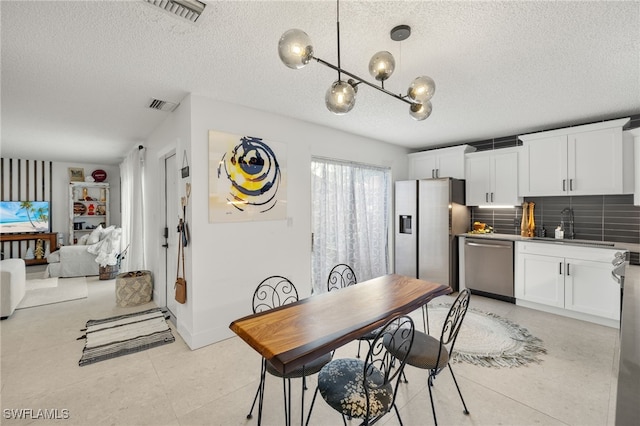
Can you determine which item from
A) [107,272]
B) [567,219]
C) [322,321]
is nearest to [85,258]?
[107,272]

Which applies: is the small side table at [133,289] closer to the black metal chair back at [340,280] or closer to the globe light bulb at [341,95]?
the black metal chair back at [340,280]

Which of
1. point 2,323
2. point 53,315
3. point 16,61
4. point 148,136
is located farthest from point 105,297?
point 16,61

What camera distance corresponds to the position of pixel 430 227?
183 inches

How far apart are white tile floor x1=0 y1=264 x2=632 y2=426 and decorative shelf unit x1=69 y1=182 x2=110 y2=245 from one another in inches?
194

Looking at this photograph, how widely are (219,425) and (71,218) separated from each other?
7565mm

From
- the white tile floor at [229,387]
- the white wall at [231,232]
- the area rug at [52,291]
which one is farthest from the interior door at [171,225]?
the area rug at [52,291]

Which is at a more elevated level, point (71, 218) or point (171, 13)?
point (171, 13)

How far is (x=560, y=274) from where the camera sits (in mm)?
3596

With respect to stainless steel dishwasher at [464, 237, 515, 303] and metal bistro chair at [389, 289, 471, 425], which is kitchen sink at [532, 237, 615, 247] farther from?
metal bistro chair at [389, 289, 471, 425]

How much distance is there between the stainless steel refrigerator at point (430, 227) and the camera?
4504 millimetres

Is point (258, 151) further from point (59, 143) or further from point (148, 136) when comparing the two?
point (59, 143)

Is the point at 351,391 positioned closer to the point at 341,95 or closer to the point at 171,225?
the point at 341,95

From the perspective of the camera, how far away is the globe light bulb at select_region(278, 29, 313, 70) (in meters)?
1.23

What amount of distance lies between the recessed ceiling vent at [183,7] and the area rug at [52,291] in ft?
15.5
